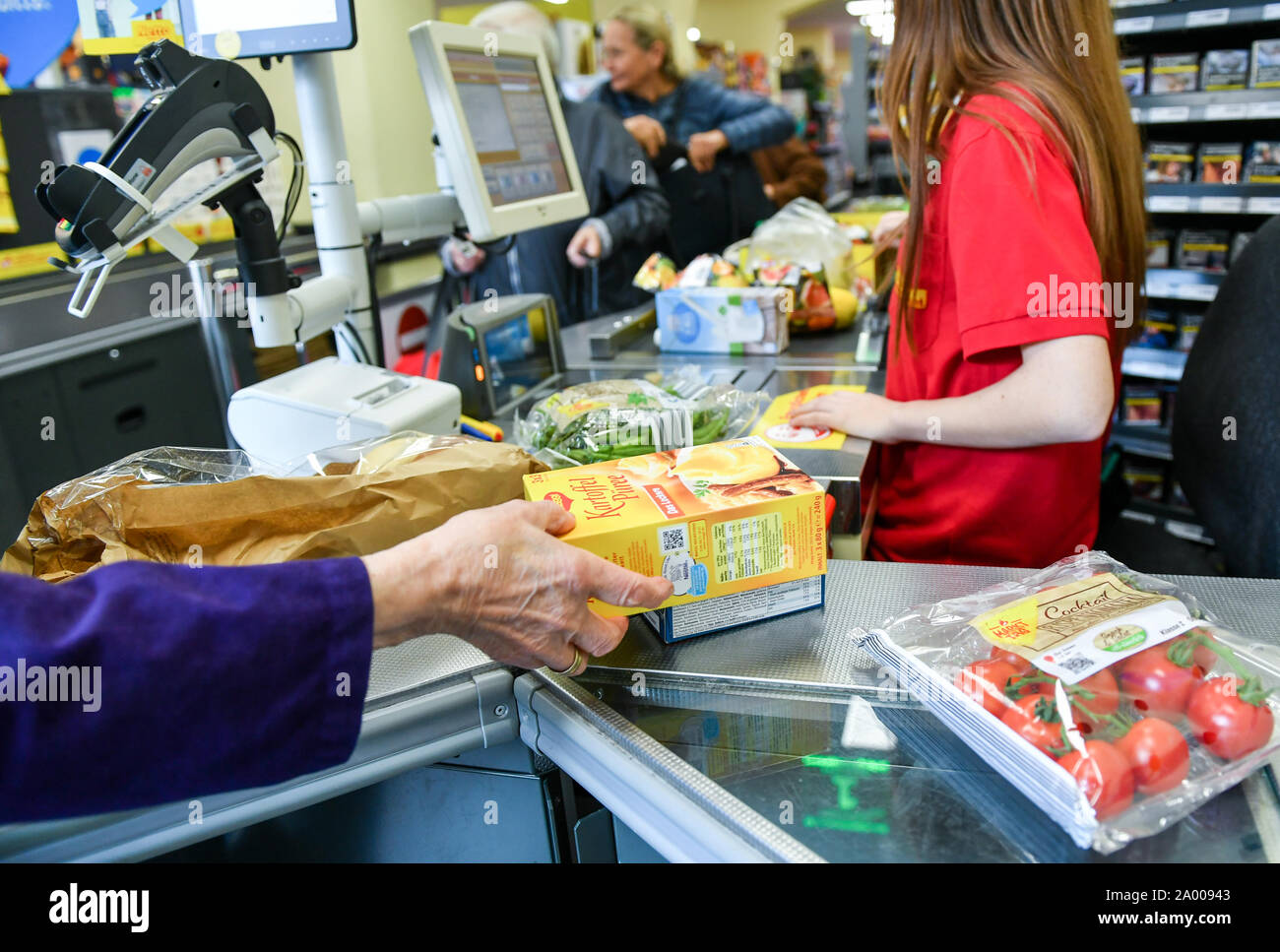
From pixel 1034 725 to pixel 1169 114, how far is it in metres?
2.97

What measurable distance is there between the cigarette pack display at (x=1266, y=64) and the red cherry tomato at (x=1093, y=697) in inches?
114

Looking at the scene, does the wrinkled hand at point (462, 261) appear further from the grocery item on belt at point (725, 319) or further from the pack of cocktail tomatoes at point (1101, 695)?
the pack of cocktail tomatoes at point (1101, 695)

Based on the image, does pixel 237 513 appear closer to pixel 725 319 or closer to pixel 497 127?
pixel 497 127

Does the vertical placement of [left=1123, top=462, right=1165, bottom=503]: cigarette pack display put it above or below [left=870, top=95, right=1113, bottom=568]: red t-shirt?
below

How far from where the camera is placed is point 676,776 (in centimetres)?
82

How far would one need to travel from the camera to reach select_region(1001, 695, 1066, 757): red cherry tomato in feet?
2.44

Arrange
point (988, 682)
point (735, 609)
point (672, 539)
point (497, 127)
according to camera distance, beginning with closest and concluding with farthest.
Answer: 1. point (988, 682)
2. point (672, 539)
3. point (735, 609)
4. point (497, 127)

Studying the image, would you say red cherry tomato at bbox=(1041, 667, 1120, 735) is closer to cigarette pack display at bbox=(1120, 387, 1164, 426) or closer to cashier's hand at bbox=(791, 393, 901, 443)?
cashier's hand at bbox=(791, 393, 901, 443)

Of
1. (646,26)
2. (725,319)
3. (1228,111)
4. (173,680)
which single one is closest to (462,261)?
(725,319)

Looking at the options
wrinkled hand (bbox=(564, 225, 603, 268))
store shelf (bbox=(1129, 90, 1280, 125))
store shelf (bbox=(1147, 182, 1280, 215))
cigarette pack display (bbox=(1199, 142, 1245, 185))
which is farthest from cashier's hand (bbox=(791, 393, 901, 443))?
cigarette pack display (bbox=(1199, 142, 1245, 185))

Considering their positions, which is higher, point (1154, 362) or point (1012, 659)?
point (1012, 659)

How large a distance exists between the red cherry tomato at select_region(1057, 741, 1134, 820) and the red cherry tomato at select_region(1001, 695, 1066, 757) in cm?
2

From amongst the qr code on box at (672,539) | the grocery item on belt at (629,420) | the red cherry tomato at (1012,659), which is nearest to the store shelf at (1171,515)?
the grocery item on belt at (629,420)

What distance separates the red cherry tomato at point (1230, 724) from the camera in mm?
761
